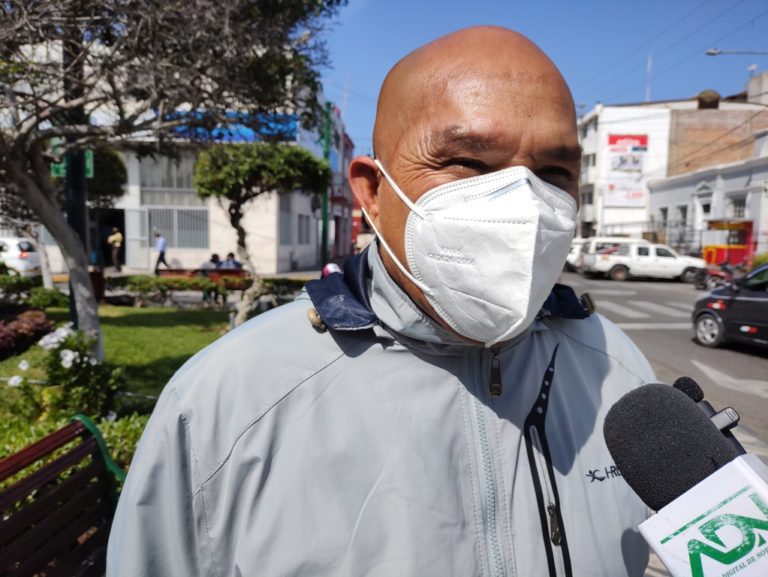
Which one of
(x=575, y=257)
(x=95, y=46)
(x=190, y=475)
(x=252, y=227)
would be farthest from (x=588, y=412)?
(x=575, y=257)

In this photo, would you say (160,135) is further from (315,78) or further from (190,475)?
(190,475)

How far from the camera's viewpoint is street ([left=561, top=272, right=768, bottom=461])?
644cm

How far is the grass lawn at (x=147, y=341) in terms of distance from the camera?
6512 mm

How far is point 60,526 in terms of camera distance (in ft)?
7.96

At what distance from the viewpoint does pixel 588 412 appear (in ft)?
4.67

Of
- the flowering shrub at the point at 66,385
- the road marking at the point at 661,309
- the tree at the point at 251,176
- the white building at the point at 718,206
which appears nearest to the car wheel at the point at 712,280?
the white building at the point at 718,206

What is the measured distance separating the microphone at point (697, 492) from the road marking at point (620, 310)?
13.3 metres

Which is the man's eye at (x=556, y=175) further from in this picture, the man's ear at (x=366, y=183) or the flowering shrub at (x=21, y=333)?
the flowering shrub at (x=21, y=333)

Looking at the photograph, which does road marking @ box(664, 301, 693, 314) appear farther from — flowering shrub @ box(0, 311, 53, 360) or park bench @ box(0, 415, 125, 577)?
park bench @ box(0, 415, 125, 577)

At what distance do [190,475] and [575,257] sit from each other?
2870 cm

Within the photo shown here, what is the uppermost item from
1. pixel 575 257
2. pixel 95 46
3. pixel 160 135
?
pixel 95 46

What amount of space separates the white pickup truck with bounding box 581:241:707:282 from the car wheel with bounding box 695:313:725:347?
48.7 ft

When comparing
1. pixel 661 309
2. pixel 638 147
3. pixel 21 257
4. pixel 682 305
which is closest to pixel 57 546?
pixel 661 309

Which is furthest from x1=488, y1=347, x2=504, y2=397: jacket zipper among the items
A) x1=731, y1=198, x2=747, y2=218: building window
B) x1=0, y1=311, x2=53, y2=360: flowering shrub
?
x1=731, y1=198, x2=747, y2=218: building window
